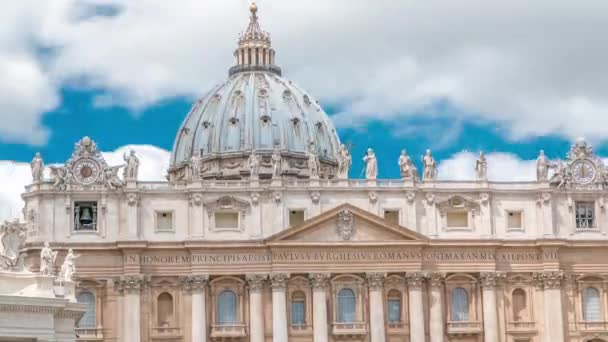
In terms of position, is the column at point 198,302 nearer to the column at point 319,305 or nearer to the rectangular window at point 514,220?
the column at point 319,305

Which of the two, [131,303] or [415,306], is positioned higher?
[131,303]

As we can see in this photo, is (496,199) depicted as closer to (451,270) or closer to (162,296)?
(451,270)

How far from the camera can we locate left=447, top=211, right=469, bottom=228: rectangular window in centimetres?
9369

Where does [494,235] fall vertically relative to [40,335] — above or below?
above

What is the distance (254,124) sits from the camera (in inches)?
5089

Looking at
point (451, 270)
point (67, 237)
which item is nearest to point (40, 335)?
point (67, 237)

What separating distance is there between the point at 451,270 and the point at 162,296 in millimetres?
17605

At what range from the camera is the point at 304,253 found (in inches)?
3597

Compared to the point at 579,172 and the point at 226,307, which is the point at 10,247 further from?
the point at 579,172

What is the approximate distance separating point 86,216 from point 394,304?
63.6 feet

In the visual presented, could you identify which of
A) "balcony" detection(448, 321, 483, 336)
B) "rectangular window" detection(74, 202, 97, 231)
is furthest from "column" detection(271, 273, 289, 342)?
"rectangular window" detection(74, 202, 97, 231)

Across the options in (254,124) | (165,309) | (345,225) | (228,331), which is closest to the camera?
(228,331)

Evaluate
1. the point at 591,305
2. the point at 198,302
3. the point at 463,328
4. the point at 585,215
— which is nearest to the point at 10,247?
the point at 198,302

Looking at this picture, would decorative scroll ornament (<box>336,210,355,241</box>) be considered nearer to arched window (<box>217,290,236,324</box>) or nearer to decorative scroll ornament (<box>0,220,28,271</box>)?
arched window (<box>217,290,236,324</box>)
